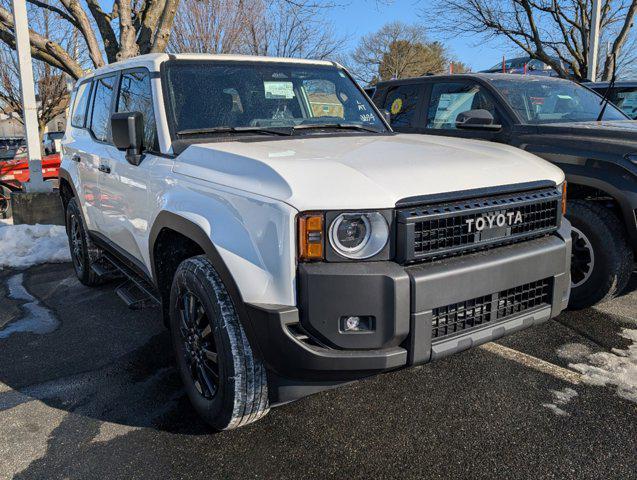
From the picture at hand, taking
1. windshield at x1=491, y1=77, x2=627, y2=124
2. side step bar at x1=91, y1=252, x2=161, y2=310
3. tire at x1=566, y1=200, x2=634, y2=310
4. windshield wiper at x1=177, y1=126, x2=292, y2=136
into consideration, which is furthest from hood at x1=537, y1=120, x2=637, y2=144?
side step bar at x1=91, y1=252, x2=161, y2=310

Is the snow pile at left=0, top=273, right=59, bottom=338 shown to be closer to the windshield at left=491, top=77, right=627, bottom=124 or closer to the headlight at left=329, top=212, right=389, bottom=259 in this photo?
the headlight at left=329, top=212, right=389, bottom=259

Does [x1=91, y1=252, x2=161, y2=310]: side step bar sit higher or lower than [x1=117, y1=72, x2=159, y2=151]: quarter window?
lower

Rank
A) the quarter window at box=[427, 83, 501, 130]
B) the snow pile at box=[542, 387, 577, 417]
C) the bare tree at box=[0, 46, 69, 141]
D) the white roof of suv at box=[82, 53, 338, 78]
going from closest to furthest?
the snow pile at box=[542, 387, 577, 417], the white roof of suv at box=[82, 53, 338, 78], the quarter window at box=[427, 83, 501, 130], the bare tree at box=[0, 46, 69, 141]

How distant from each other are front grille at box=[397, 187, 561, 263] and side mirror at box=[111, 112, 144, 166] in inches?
69.7

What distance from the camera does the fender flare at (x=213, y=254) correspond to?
2.36m

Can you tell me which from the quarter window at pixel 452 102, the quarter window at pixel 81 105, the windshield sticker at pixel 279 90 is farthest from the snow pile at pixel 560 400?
the quarter window at pixel 81 105

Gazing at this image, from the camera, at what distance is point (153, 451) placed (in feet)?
8.89

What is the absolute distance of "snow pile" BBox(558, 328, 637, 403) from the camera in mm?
3215

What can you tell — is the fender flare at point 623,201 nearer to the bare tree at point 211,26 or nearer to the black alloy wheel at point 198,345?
the black alloy wheel at point 198,345

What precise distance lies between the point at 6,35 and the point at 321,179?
1064 cm

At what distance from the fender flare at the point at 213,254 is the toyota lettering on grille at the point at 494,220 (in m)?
1.07

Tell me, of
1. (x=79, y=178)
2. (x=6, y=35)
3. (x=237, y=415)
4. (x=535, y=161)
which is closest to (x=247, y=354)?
(x=237, y=415)

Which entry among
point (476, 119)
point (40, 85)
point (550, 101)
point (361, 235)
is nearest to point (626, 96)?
point (550, 101)

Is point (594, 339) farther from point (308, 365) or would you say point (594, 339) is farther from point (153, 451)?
point (153, 451)
